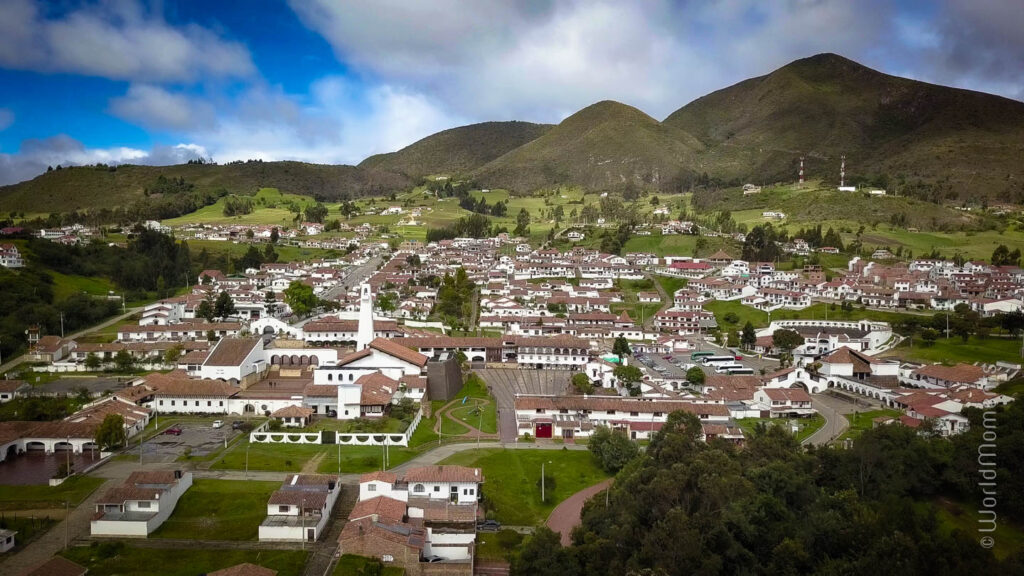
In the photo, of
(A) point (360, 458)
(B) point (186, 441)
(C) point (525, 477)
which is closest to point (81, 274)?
(B) point (186, 441)

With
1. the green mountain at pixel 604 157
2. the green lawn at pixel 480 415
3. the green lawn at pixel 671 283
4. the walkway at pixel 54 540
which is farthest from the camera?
the green mountain at pixel 604 157

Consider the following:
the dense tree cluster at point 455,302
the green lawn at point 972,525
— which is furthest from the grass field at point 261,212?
the green lawn at point 972,525

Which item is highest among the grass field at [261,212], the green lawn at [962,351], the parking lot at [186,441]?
the grass field at [261,212]

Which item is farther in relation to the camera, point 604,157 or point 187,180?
point 604,157

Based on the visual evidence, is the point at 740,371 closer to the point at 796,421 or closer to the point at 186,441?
the point at 796,421

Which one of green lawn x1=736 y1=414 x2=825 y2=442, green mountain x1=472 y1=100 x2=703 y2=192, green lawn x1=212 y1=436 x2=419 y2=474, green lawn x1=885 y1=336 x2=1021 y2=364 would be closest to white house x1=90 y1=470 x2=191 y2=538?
green lawn x1=212 y1=436 x2=419 y2=474

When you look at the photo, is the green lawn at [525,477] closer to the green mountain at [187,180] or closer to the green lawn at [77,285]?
the green lawn at [77,285]

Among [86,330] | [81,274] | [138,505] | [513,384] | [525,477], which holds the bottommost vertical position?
[525,477]

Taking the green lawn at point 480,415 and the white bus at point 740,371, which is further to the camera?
the white bus at point 740,371
